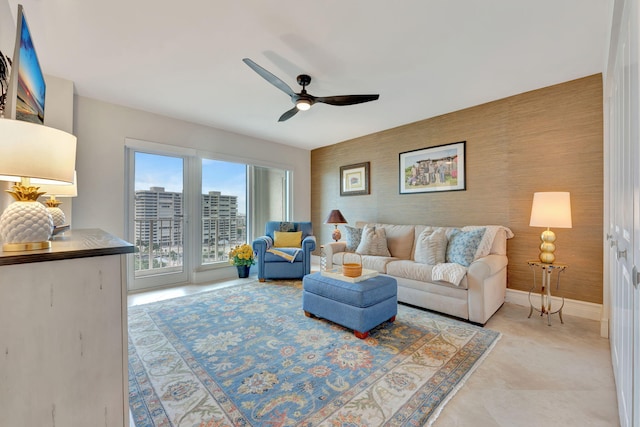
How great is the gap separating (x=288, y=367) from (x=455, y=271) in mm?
Result: 1869

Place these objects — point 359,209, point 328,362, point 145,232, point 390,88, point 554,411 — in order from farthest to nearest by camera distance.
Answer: point 359,209
point 145,232
point 390,88
point 328,362
point 554,411

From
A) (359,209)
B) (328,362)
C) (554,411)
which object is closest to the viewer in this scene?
(554,411)

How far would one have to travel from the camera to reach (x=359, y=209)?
16.3 ft

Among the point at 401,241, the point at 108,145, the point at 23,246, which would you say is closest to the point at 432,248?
the point at 401,241

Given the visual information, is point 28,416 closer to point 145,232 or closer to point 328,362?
point 328,362

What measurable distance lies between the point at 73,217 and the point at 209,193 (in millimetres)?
1731

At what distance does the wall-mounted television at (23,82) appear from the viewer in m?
1.44

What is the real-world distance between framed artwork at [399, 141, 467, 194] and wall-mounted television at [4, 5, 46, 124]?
13.5ft

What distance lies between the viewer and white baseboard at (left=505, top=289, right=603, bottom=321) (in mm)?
2670

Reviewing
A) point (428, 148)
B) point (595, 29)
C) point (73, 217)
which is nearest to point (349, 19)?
point (595, 29)

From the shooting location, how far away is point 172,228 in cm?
404

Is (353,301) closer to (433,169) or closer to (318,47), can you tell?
(318,47)

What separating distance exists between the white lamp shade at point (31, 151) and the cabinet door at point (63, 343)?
0.33 metres

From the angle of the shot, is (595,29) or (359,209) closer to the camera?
(595,29)
